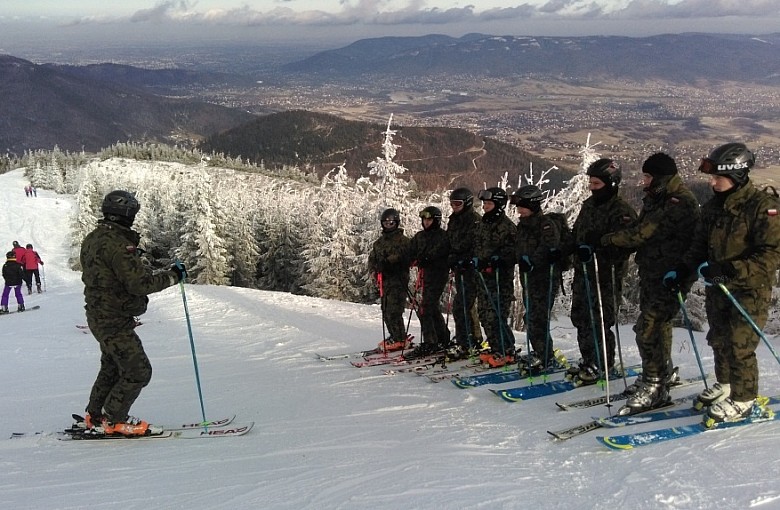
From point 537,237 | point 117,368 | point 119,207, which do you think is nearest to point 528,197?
point 537,237

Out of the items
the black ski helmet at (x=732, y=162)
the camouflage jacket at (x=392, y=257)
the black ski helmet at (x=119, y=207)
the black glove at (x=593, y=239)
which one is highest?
the black ski helmet at (x=119, y=207)

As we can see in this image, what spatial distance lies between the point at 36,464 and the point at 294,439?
2367 mm

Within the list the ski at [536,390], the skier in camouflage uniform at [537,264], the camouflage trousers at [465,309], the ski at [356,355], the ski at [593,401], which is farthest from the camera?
the ski at [356,355]

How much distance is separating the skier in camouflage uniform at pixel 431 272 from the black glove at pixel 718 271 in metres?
4.17

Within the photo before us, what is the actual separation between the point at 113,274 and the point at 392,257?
4.60 m

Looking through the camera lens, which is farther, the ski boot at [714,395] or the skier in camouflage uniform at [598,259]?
the skier in camouflage uniform at [598,259]

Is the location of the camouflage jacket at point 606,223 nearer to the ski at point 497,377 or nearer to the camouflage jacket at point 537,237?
the camouflage jacket at point 537,237

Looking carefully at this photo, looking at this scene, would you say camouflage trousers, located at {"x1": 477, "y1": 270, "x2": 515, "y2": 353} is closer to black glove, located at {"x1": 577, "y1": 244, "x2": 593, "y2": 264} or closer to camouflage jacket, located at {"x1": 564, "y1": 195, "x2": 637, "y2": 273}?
camouflage jacket, located at {"x1": 564, "y1": 195, "x2": 637, "y2": 273}

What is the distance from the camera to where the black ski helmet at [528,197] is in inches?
275

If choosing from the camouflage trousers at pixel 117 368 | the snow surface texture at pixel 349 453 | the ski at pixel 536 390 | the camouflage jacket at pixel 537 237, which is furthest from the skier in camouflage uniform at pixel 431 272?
the camouflage trousers at pixel 117 368

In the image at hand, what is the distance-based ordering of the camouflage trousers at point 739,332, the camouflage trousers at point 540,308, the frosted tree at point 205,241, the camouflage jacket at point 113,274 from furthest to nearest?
the frosted tree at point 205,241 → the camouflage trousers at point 540,308 → the camouflage jacket at point 113,274 → the camouflage trousers at point 739,332

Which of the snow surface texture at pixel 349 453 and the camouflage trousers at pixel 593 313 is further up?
the camouflage trousers at pixel 593 313

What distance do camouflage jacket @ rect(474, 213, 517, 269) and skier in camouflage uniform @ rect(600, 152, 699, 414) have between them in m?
1.91

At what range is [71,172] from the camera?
76438 millimetres
